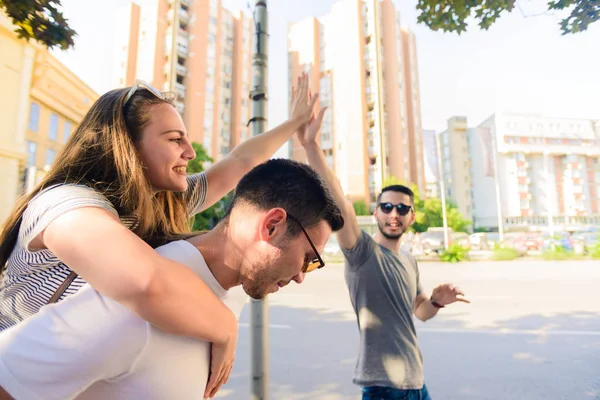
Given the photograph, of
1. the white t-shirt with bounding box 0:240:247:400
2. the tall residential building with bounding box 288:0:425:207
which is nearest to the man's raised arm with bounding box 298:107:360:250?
the white t-shirt with bounding box 0:240:247:400

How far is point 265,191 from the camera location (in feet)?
3.38

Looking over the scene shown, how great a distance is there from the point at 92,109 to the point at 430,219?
131 ft

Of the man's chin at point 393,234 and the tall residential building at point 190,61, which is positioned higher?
the tall residential building at point 190,61

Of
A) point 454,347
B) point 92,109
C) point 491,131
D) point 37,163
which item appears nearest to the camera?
point 92,109

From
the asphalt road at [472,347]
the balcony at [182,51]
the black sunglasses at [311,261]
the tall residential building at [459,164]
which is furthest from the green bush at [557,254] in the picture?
the tall residential building at [459,164]

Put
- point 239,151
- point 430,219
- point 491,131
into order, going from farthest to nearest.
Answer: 1. point 491,131
2. point 430,219
3. point 239,151

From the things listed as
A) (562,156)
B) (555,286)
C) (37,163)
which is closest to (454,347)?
(555,286)

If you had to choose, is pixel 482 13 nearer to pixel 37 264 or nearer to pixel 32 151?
pixel 37 264

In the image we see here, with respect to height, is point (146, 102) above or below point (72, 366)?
above

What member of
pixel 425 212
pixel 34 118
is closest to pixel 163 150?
pixel 34 118

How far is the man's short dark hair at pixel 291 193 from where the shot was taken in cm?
101

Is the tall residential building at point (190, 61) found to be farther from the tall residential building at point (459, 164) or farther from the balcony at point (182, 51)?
the tall residential building at point (459, 164)

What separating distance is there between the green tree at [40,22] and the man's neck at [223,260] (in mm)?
2618

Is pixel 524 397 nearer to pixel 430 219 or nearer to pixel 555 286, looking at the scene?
pixel 555 286
